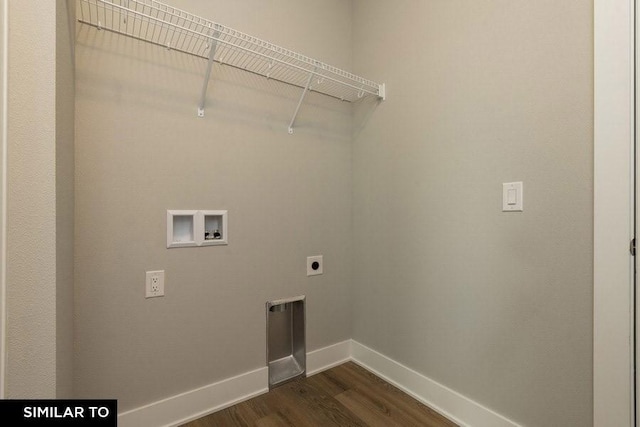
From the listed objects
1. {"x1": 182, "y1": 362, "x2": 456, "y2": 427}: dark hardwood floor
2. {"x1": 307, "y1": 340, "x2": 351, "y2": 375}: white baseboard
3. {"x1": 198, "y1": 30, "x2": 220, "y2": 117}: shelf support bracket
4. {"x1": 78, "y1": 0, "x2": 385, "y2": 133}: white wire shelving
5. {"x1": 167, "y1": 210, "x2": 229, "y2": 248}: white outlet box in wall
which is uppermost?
{"x1": 78, "y1": 0, "x2": 385, "y2": 133}: white wire shelving

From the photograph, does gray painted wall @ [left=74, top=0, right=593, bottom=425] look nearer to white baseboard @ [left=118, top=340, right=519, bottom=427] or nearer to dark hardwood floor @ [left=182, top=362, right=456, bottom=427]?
white baseboard @ [left=118, top=340, right=519, bottom=427]

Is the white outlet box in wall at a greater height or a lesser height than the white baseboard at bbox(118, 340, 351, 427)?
greater

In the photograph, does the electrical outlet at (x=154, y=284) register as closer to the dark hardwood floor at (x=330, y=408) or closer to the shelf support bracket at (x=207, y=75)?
the dark hardwood floor at (x=330, y=408)

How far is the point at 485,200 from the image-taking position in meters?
1.30

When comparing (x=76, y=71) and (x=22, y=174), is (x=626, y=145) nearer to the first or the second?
(x=22, y=174)

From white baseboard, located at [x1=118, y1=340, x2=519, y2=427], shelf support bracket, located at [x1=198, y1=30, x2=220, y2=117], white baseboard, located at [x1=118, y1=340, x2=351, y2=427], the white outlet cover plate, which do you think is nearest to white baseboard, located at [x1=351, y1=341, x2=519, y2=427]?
white baseboard, located at [x1=118, y1=340, x2=519, y2=427]

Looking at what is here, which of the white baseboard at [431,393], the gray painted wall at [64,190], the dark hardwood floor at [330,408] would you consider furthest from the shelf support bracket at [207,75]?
the white baseboard at [431,393]

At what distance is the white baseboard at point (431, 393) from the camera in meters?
1.31

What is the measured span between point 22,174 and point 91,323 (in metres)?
0.74

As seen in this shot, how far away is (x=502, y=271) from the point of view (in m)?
1.25

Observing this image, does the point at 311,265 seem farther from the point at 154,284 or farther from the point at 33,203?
the point at 33,203

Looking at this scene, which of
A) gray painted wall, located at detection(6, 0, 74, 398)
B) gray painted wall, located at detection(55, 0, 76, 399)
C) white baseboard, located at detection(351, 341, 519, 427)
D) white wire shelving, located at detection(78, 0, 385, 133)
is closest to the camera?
gray painted wall, located at detection(6, 0, 74, 398)

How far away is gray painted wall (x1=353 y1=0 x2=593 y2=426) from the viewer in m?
1.06

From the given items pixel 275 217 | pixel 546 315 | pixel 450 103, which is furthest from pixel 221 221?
pixel 546 315
